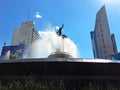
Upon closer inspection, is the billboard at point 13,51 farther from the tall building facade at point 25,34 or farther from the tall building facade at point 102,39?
the tall building facade at point 102,39

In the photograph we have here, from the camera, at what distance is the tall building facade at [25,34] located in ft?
323

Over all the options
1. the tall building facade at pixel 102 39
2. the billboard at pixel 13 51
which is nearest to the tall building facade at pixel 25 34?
the tall building facade at pixel 102 39

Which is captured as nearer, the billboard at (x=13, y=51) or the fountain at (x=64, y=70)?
the fountain at (x=64, y=70)

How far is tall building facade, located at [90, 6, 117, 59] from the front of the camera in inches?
4023

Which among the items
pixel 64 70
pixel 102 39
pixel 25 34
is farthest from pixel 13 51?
pixel 64 70

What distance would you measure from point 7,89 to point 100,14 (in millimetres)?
110392

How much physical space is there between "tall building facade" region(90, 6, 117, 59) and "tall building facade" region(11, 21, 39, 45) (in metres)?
27.3

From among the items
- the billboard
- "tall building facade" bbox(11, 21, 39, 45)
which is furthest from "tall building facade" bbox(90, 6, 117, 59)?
the billboard

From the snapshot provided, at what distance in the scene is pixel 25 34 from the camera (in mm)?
100312

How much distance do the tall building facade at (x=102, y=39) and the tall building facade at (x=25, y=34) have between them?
2726 centimetres

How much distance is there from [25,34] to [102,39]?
34.3 m

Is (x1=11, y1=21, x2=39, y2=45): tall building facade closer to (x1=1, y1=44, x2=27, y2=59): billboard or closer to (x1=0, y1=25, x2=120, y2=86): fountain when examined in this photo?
(x1=1, y1=44, x2=27, y2=59): billboard

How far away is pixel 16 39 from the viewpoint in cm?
10262

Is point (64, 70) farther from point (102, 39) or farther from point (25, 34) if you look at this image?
point (102, 39)
